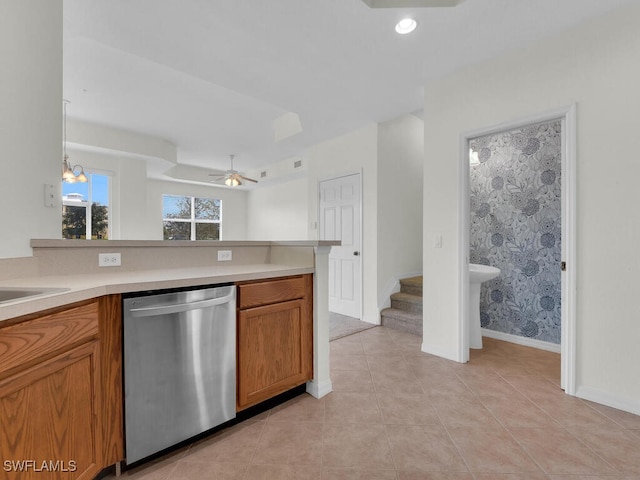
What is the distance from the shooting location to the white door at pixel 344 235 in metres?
4.20

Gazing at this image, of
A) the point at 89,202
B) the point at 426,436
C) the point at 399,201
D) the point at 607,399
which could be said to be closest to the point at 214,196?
the point at 89,202

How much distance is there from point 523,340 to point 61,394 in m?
3.73

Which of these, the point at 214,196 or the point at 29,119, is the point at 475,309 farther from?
the point at 214,196

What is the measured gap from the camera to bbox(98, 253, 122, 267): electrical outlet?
1718 millimetres

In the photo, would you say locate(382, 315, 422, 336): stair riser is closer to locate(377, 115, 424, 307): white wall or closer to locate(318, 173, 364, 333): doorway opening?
locate(377, 115, 424, 307): white wall

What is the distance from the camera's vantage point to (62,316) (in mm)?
1112

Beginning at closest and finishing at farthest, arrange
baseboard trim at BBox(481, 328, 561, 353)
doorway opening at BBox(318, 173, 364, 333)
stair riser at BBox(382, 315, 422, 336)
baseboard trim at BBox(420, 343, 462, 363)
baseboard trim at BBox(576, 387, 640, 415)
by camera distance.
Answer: baseboard trim at BBox(576, 387, 640, 415) < baseboard trim at BBox(420, 343, 462, 363) < baseboard trim at BBox(481, 328, 561, 353) < stair riser at BBox(382, 315, 422, 336) < doorway opening at BBox(318, 173, 364, 333)

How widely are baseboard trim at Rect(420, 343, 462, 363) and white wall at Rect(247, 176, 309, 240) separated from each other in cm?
368

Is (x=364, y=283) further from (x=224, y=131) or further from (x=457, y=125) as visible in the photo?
(x=224, y=131)

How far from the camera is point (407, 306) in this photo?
378 cm

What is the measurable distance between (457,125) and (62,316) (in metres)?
3.03

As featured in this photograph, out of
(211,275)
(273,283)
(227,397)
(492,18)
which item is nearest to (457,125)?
(492,18)

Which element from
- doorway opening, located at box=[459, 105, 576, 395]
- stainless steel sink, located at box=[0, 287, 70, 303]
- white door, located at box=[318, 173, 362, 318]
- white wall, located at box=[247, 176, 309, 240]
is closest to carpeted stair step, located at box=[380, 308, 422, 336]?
white door, located at box=[318, 173, 362, 318]

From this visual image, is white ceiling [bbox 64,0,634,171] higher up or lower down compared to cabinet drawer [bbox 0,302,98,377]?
higher up
